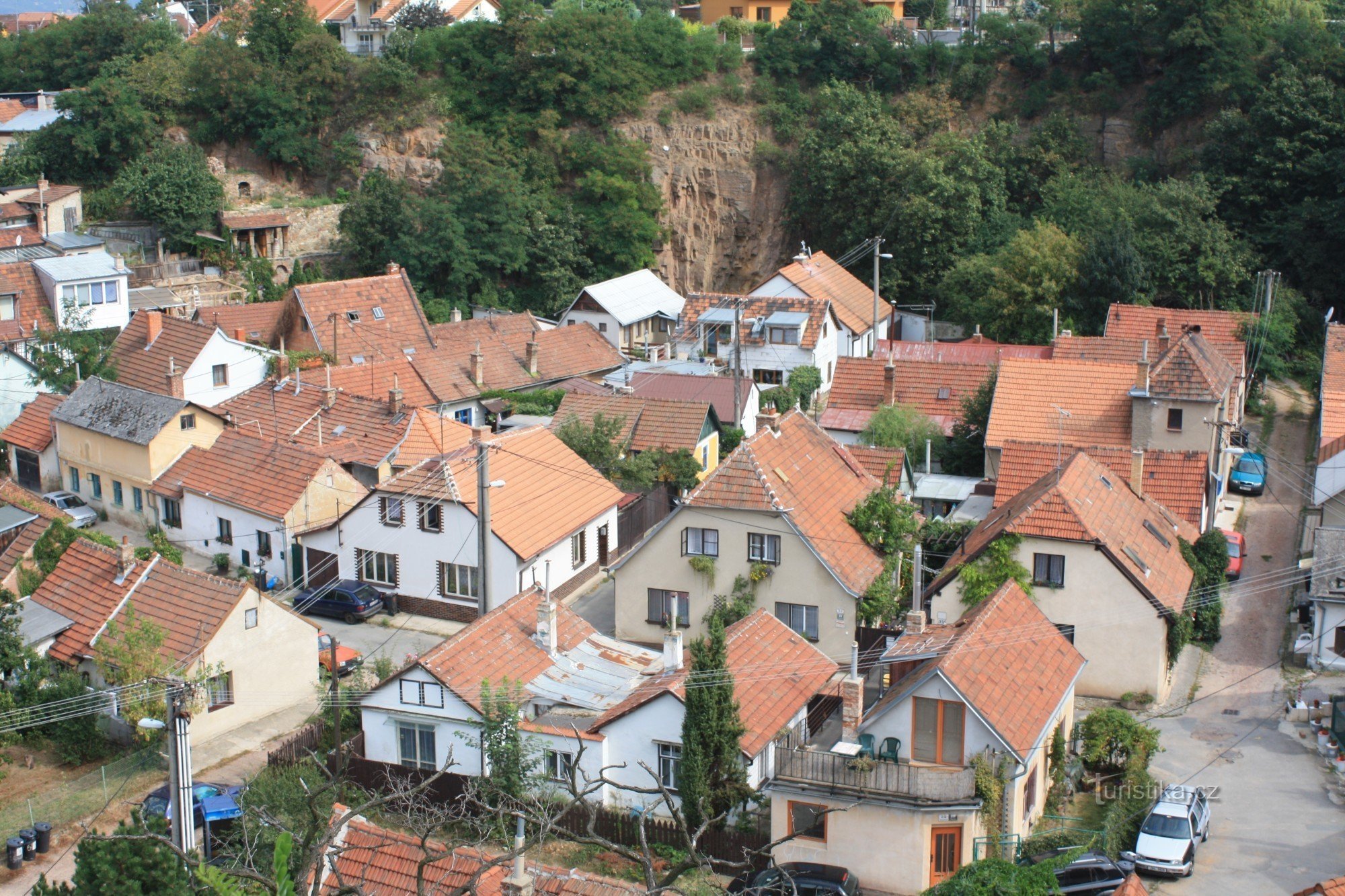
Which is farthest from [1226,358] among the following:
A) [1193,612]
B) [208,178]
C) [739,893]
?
[208,178]

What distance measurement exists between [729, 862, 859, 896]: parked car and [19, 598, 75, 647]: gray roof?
1546cm

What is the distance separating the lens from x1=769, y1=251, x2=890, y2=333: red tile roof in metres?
53.7

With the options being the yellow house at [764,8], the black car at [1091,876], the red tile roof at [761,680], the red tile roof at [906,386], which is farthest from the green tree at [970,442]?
the yellow house at [764,8]

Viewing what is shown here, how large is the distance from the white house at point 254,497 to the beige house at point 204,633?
470cm

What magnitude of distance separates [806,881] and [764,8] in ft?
190

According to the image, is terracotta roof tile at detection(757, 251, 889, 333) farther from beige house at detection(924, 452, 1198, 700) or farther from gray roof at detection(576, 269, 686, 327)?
beige house at detection(924, 452, 1198, 700)

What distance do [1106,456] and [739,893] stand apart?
1775 centimetres

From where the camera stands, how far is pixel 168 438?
39.2 meters

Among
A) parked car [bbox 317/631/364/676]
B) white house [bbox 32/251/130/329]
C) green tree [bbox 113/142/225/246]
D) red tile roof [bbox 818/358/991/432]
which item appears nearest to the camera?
parked car [bbox 317/631/364/676]

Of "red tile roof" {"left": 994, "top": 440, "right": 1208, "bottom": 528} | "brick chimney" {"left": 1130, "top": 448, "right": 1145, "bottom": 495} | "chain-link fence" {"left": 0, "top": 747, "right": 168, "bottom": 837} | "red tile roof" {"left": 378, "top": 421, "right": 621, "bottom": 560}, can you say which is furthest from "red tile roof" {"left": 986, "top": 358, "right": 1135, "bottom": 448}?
"chain-link fence" {"left": 0, "top": 747, "right": 168, "bottom": 837}

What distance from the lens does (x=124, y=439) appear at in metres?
39.2

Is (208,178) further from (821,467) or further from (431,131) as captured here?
(821,467)

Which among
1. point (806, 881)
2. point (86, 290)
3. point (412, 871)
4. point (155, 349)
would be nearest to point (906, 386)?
point (155, 349)

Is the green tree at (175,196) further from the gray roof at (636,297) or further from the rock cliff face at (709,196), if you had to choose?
the rock cliff face at (709,196)
